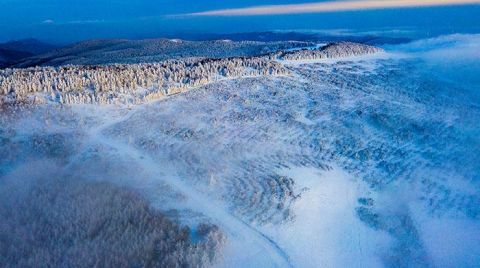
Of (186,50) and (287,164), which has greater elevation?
(186,50)

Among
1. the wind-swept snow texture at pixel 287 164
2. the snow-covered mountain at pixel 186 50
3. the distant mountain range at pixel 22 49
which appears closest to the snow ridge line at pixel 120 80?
the wind-swept snow texture at pixel 287 164

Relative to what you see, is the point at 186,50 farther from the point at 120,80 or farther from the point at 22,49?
the point at 22,49

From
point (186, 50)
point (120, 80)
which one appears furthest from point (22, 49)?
point (120, 80)

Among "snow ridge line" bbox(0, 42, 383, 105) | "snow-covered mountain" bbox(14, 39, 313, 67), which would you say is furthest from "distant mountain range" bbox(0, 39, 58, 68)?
"snow ridge line" bbox(0, 42, 383, 105)

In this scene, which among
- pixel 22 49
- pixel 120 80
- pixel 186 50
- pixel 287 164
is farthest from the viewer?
pixel 22 49

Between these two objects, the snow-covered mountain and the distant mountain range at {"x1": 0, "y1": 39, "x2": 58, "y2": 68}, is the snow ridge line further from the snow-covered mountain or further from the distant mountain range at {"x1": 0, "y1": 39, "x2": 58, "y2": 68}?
the distant mountain range at {"x1": 0, "y1": 39, "x2": 58, "y2": 68}

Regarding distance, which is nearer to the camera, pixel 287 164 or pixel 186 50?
pixel 287 164

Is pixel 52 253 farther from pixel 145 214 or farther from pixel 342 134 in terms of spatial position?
pixel 342 134

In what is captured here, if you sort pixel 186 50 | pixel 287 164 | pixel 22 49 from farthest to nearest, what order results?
pixel 22 49 < pixel 186 50 < pixel 287 164
